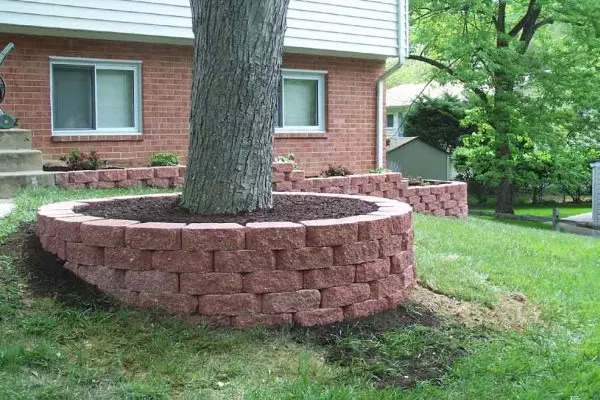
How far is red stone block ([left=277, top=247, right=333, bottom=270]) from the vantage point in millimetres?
4617

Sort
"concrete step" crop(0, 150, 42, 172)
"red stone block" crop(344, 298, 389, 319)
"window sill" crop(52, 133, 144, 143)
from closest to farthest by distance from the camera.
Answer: "red stone block" crop(344, 298, 389, 319) → "concrete step" crop(0, 150, 42, 172) → "window sill" crop(52, 133, 144, 143)

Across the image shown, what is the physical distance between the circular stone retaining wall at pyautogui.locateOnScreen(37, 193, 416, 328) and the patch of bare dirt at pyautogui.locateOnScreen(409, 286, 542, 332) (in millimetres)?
676

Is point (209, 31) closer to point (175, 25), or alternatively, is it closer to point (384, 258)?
point (384, 258)

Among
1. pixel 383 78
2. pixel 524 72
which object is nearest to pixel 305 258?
pixel 383 78

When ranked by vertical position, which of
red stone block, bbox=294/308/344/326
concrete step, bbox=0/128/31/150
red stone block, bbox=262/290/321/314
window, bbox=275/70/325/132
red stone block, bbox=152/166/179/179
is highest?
window, bbox=275/70/325/132

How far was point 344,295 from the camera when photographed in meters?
4.85

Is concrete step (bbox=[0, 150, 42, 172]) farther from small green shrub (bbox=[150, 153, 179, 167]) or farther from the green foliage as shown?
the green foliage

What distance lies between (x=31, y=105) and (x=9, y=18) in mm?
1242

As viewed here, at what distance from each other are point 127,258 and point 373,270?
1.62m

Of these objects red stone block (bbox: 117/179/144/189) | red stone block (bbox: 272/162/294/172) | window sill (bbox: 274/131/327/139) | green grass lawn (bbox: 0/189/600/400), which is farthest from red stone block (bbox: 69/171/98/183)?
window sill (bbox: 274/131/327/139)

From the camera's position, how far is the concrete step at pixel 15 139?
9.23 m

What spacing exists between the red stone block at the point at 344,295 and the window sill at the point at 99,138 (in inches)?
267

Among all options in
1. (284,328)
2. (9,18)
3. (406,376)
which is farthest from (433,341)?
(9,18)

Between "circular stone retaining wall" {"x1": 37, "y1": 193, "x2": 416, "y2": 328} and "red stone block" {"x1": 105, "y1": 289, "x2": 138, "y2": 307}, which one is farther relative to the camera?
"red stone block" {"x1": 105, "y1": 289, "x2": 138, "y2": 307}
